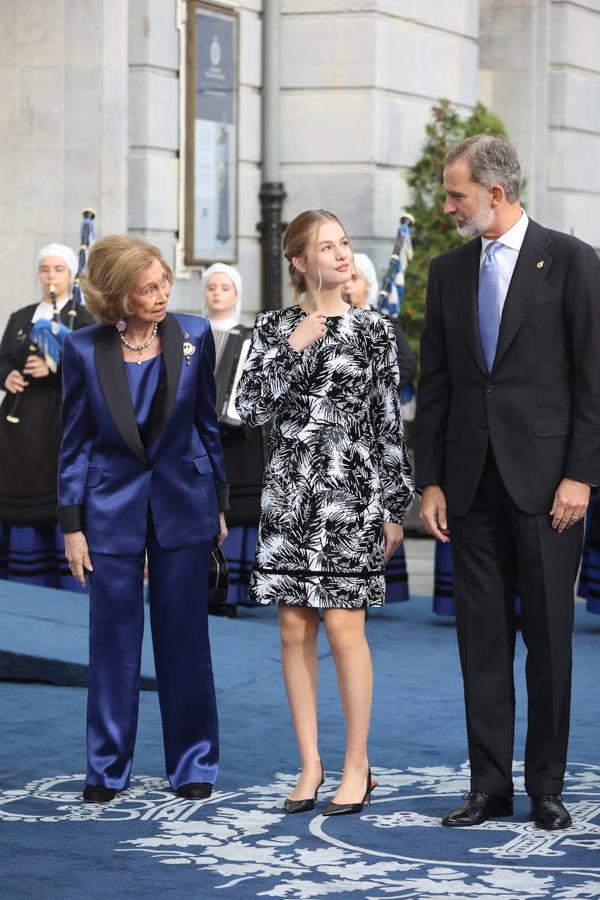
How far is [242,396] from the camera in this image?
19.2 ft

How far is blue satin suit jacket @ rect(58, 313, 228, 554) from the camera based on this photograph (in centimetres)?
583

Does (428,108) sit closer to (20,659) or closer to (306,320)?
(20,659)

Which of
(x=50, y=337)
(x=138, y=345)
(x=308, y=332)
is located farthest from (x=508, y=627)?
(x=50, y=337)

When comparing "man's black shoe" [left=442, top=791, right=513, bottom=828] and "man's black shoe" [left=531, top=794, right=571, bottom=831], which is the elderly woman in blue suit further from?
"man's black shoe" [left=531, top=794, right=571, bottom=831]

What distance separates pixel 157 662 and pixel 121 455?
2.02 feet

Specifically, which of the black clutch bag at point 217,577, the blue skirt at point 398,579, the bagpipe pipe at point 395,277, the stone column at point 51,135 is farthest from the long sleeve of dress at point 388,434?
the stone column at point 51,135

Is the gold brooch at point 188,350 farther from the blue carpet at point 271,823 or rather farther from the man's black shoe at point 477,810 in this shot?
the man's black shoe at point 477,810

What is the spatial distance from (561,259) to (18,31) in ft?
25.5

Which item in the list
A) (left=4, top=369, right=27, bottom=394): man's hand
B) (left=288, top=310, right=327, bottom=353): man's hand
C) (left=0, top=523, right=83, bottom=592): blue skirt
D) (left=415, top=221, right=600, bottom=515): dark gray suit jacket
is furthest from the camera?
(left=0, top=523, right=83, bottom=592): blue skirt

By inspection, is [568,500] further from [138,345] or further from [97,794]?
[97,794]

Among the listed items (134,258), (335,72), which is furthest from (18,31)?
(134,258)

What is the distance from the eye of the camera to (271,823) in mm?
5500

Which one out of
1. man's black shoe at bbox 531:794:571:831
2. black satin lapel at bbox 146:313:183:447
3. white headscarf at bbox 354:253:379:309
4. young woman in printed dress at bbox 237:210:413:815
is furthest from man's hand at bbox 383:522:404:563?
white headscarf at bbox 354:253:379:309

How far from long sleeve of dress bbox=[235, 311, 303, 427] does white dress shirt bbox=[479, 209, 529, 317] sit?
633 millimetres
